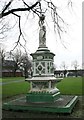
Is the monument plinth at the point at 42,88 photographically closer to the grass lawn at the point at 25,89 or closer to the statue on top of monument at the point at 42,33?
the statue on top of monument at the point at 42,33

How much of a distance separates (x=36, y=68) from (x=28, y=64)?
6328 centimetres

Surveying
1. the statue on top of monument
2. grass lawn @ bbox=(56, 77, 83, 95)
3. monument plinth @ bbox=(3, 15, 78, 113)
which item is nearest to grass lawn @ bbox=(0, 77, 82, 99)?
grass lawn @ bbox=(56, 77, 83, 95)

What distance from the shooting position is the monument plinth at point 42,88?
12.1 meters

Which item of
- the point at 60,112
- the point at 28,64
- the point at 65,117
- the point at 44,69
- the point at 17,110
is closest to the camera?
the point at 65,117

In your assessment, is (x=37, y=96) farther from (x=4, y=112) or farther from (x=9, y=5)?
(x=9, y=5)

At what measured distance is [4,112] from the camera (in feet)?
39.0

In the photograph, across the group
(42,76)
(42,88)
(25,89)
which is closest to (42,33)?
(42,76)

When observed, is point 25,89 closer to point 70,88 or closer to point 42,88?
point 70,88

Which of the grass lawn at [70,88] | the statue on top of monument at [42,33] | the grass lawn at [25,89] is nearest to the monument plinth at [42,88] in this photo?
the statue on top of monument at [42,33]

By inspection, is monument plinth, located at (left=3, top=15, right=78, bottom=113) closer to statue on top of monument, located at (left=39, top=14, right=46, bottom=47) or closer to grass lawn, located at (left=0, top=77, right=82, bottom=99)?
statue on top of monument, located at (left=39, top=14, right=46, bottom=47)

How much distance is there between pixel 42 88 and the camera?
44.1 ft

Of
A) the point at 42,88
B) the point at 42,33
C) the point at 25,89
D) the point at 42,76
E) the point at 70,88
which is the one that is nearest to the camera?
the point at 42,88

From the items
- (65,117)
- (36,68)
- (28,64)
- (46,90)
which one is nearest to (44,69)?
(36,68)

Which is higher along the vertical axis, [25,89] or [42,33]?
[42,33]
